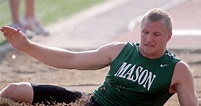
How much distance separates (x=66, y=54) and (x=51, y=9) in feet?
24.6

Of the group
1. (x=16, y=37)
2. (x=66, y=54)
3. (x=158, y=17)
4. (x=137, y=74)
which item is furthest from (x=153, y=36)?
(x=16, y=37)

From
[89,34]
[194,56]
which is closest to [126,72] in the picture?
[194,56]

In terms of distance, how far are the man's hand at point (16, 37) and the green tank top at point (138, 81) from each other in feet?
2.49

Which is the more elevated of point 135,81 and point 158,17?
point 158,17

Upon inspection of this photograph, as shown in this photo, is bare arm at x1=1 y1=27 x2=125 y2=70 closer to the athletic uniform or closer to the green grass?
the athletic uniform

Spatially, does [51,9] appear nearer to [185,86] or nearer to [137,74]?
[137,74]

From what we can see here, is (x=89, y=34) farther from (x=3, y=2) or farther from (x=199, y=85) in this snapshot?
(x=199, y=85)

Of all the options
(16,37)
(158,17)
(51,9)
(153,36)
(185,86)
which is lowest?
(51,9)

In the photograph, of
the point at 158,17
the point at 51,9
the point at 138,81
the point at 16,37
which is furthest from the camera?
the point at 51,9

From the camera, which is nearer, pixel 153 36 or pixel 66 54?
pixel 153 36

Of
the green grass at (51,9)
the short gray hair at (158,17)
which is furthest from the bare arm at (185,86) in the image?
the green grass at (51,9)

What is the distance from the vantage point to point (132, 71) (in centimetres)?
512

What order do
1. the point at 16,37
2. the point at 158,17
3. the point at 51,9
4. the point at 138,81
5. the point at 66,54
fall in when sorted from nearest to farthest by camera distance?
the point at 158,17 → the point at 138,81 → the point at 16,37 → the point at 66,54 → the point at 51,9

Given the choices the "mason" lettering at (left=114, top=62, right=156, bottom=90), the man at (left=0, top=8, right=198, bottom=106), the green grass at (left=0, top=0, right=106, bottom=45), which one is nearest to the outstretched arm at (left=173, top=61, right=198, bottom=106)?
the man at (left=0, top=8, right=198, bottom=106)
